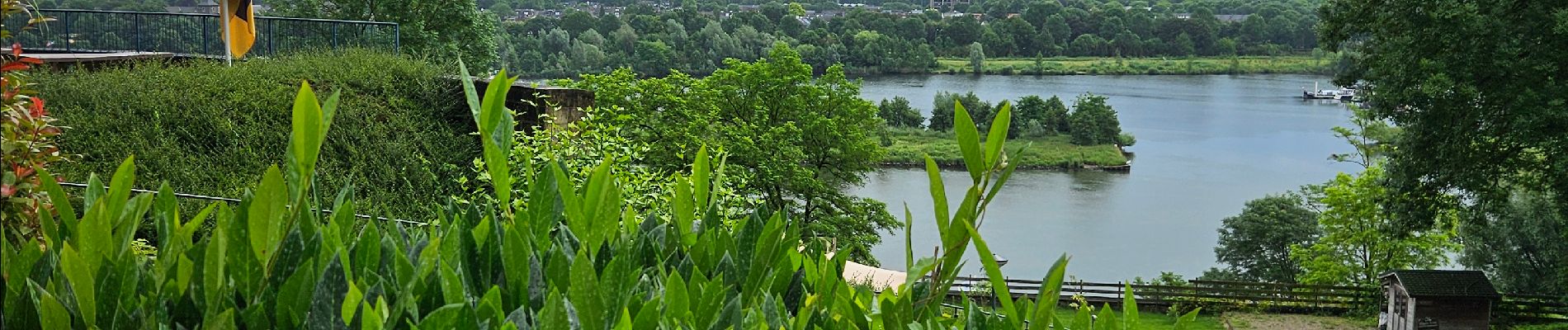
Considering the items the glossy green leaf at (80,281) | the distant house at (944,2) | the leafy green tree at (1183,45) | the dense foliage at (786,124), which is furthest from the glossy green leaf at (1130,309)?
the distant house at (944,2)

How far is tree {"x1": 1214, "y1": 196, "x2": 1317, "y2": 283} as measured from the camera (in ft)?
Answer: 97.6

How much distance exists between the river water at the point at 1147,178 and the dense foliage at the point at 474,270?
60.2 feet

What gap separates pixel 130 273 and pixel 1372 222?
88.8ft

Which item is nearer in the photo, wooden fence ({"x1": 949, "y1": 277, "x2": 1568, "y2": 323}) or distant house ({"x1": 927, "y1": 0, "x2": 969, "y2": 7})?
wooden fence ({"x1": 949, "y1": 277, "x2": 1568, "y2": 323})

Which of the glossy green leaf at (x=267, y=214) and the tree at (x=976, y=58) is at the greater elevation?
the glossy green leaf at (x=267, y=214)

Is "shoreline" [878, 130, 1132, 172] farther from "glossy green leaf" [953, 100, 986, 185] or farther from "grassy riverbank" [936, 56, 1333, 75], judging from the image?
"glossy green leaf" [953, 100, 986, 185]

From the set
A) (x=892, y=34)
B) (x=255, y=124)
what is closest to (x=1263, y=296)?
(x=255, y=124)

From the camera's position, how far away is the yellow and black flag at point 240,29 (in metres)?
10.9

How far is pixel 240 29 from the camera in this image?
11.4 metres

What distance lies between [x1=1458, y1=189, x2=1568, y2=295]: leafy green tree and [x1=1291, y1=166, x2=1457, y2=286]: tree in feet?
1.80

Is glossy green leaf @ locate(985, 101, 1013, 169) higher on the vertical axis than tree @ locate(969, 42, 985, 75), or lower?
higher

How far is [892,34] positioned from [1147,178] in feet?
84.7

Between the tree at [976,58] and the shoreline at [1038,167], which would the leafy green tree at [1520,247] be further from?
the tree at [976,58]

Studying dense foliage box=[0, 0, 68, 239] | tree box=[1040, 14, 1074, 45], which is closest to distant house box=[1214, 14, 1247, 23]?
tree box=[1040, 14, 1074, 45]
